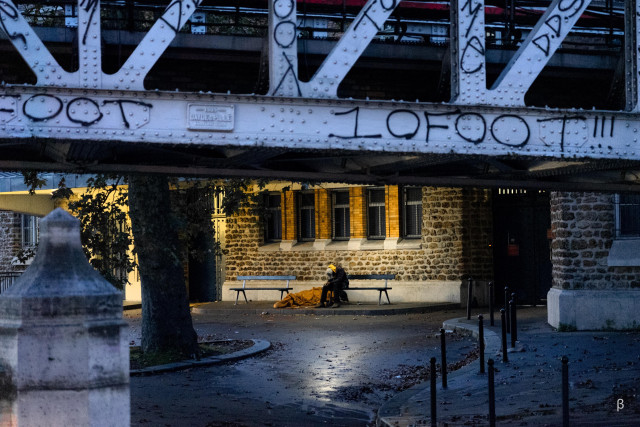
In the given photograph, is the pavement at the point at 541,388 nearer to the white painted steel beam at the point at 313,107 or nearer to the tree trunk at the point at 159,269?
the white painted steel beam at the point at 313,107

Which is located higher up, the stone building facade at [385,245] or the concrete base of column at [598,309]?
the stone building facade at [385,245]

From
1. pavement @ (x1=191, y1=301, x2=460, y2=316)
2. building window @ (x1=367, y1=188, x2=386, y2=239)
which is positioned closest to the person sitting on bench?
pavement @ (x1=191, y1=301, x2=460, y2=316)

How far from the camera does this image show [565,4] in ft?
25.8

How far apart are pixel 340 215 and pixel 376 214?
1.26 metres

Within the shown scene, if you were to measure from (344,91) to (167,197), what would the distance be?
21.5 ft

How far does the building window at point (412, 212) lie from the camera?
85.4ft

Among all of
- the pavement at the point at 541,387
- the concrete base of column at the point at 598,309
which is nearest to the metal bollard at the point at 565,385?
the pavement at the point at 541,387

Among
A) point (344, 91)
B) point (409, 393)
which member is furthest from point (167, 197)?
point (344, 91)

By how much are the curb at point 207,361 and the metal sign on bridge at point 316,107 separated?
24.6ft

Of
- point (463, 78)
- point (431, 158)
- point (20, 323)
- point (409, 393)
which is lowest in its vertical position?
point (409, 393)

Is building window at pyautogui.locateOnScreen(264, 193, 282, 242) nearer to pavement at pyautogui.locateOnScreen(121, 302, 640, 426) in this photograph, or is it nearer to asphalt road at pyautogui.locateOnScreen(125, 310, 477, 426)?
asphalt road at pyautogui.locateOnScreen(125, 310, 477, 426)

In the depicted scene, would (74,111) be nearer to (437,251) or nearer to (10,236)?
(437,251)

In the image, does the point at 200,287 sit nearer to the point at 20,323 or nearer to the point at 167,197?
the point at 167,197

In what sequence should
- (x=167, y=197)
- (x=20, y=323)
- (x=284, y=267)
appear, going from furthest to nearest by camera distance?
(x=284, y=267), (x=167, y=197), (x=20, y=323)
